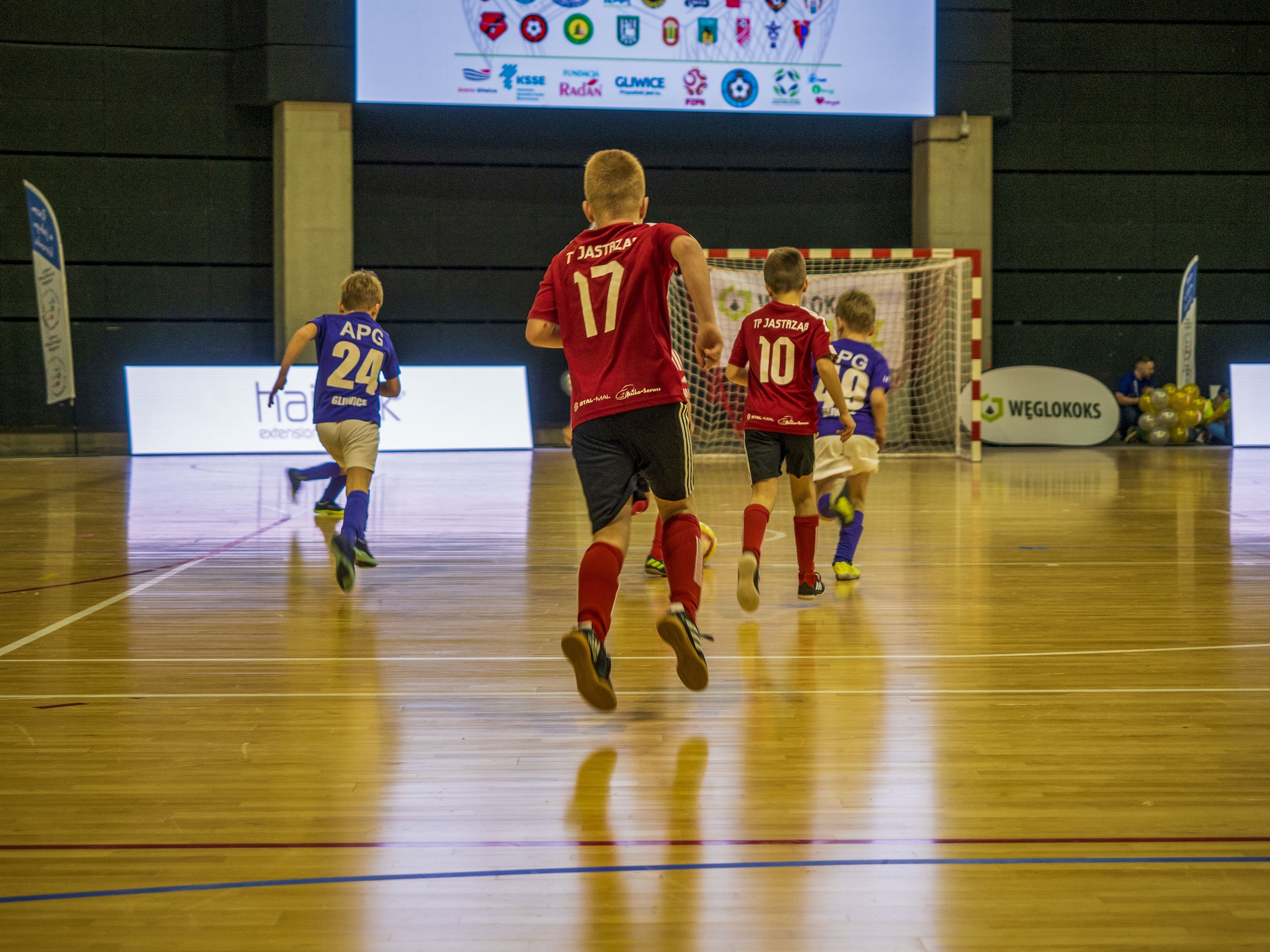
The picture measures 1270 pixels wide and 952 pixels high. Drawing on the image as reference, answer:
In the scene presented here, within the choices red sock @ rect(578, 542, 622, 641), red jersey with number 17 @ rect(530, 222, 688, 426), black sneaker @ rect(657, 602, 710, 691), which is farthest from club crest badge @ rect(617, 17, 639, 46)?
black sneaker @ rect(657, 602, 710, 691)

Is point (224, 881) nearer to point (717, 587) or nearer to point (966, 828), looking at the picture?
point (966, 828)

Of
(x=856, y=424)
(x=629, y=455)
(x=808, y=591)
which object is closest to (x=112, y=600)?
(x=629, y=455)

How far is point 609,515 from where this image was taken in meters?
2.83

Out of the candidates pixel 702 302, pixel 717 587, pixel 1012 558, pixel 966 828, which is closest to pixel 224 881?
pixel 966 828

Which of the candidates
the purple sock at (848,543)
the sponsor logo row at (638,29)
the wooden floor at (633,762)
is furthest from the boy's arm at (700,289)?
the sponsor logo row at (638,29)

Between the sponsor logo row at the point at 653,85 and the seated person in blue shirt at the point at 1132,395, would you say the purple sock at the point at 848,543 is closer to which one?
the sponsor logo row at the point at 653,85

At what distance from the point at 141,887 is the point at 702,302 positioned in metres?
1.66

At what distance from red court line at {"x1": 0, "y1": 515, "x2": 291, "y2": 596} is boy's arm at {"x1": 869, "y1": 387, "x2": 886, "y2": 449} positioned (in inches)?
120

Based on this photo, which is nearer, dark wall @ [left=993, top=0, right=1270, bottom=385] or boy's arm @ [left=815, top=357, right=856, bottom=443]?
boy's arm @ [left=815, top=357, right=856, bottom=443]

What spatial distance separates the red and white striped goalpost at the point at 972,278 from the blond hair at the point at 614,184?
862 cm

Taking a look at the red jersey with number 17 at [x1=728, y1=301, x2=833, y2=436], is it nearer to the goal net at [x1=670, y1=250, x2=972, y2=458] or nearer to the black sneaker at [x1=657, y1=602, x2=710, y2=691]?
the black sneaker at [x1=657, y1=602, x2=710, y2=691]

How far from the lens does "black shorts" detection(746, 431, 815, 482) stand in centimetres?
429

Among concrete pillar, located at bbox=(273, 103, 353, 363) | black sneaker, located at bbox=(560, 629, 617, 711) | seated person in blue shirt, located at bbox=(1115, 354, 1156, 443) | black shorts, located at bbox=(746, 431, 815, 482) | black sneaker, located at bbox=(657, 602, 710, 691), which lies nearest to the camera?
black sneaker, located at bbox=(560, 629, 617, 711)

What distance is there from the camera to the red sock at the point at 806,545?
439 centimetres
